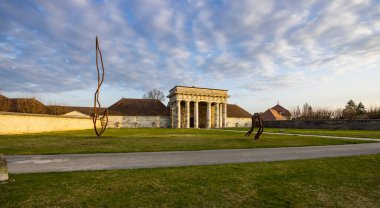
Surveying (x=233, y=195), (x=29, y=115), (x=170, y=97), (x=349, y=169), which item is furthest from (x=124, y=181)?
(x=170, y=97)

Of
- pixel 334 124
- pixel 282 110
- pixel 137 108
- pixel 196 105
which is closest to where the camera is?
pixel 334 124

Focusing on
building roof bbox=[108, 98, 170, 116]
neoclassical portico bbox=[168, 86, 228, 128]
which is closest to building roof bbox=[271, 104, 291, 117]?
neoclassical portico bbox=[168, 86, 228, 128]

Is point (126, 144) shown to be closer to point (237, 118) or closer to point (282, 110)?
point (237, 118)

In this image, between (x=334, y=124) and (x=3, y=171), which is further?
(x=334, y=124)

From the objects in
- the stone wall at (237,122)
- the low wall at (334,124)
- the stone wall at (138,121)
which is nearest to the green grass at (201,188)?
the low wall at (334,124)

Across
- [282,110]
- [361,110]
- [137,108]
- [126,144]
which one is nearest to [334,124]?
[126,144]

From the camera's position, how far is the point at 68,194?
5.38 metres

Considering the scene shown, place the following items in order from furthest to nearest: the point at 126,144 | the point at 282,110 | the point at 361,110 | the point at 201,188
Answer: the point at 282,110 < the point at 361,110 < the point at 126,144 < the point at 201,188

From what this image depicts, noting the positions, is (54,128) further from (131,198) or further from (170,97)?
(170,97)

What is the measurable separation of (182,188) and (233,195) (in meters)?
1.24

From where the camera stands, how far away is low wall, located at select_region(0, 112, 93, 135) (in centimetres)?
2367

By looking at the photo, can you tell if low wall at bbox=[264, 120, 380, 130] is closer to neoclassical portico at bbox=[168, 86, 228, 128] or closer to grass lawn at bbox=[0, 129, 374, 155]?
neoclassical portico at bbox=[168, 86, 228, 128]

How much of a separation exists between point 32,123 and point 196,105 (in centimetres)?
4053

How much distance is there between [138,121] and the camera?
2486 inches
